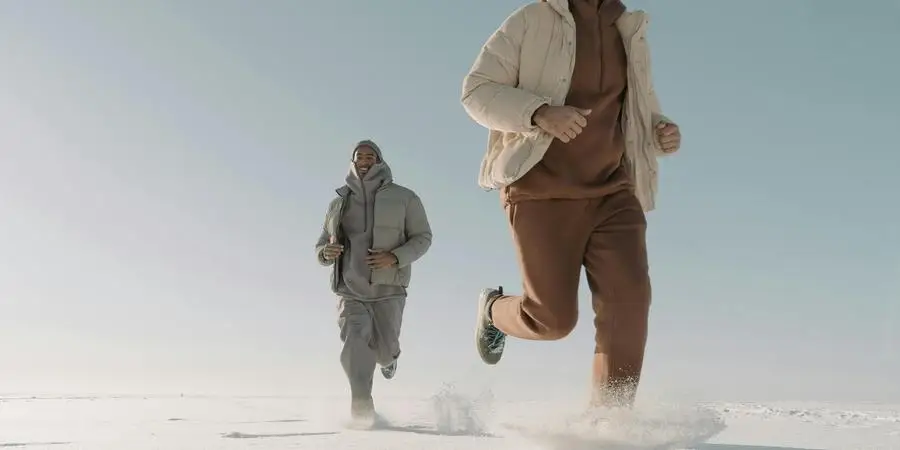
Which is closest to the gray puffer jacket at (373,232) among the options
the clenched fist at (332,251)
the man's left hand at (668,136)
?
the clenched fist at (332,251)

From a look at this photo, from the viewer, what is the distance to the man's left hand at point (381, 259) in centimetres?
696

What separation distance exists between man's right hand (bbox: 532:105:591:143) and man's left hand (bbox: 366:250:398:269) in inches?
137

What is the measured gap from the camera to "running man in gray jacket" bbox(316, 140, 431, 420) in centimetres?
693

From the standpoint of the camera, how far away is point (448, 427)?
619 cm

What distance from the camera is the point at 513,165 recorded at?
13.1 feet

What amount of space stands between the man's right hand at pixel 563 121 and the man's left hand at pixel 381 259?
3.47 meters

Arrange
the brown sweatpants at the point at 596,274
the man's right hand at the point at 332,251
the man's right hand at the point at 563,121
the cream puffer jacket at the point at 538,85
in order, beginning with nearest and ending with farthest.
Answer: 1. the man's right hand at the point at 563,121
2. the brown sweatpants at the point at 596,274
3. the cream puffer jacket at the point at 538,85
4. the man's right hand at the point at 332,251

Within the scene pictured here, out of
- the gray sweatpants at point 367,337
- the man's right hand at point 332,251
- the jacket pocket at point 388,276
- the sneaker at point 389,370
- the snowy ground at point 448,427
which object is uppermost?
the man's right hand at point 332,251

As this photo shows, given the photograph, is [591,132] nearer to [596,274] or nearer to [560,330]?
[596,274]

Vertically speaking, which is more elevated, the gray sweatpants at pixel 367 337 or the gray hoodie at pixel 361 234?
the gray hoodie at pixel 361 234

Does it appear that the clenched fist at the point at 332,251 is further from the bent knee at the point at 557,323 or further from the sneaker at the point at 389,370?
the bent knee at the point at 557,323

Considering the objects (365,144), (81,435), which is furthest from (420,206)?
(81,435)

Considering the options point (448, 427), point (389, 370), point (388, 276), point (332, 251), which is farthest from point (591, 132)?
point (389, 370)

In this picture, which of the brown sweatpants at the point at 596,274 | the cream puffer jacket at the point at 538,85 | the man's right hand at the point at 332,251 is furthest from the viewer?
the man's right hand at the point at 332,251
